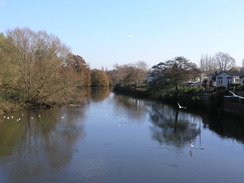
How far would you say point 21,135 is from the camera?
619 inches

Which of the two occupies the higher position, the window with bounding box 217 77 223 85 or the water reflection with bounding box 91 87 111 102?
the window with bounding box 217 77 223 85

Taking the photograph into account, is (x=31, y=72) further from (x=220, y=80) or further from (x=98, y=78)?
(x=98, y=78)

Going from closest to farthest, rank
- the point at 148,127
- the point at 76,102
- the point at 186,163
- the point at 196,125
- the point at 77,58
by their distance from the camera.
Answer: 1. the point at 186,163
2. the point at 148,127
3. the point at 196,125
4. the point at 76,102
5. the point at 77,58

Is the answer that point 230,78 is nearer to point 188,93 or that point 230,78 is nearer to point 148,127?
point 188,93

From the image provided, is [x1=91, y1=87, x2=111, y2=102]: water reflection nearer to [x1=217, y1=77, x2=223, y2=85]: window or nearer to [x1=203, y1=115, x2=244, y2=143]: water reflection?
[x1=217, y1=77, x2=223, y2=85]: window

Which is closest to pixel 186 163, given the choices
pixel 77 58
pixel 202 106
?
pixel 202 106

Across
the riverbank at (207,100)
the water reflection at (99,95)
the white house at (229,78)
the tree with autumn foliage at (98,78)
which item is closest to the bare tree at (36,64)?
the water reflection at (99,95)

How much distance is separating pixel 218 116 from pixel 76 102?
18.6m

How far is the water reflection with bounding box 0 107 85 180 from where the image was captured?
1042 cm

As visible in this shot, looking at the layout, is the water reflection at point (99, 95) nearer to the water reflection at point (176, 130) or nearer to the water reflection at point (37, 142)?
the water reflection at point (37, 142)

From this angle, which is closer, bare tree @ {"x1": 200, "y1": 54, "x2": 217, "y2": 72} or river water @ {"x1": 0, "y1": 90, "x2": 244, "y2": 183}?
river water @ {"x1": 0, "y1": 90, "x2": 244, "y2": 183}

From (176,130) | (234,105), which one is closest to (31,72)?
(176,130)

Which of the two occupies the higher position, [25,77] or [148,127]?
[25,77]

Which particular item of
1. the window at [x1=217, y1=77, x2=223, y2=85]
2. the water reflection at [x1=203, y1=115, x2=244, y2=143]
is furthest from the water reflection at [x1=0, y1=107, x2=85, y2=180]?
the window at [x1=217, y1=77, x2=223, y2=85]
